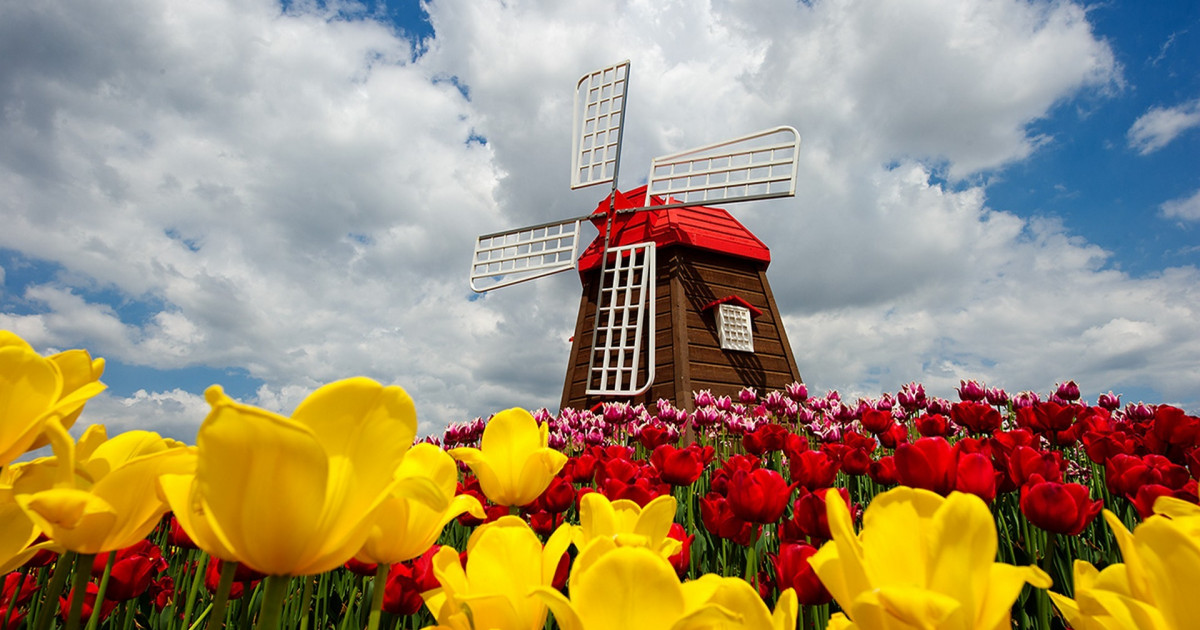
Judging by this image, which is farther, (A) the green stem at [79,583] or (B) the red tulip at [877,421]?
(B) the red tulip at [877,421]

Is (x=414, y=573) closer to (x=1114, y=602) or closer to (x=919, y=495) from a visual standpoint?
(x=919, y=495)

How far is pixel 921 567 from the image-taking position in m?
0.73

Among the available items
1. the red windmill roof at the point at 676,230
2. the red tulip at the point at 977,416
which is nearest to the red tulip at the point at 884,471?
the red tulip at the point at 977,416

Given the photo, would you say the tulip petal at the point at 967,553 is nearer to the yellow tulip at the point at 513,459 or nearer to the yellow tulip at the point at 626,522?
the yellow tulip at the point at 626,522

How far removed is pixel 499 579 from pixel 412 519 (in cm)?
16

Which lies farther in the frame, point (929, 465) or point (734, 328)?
point (734, 328)

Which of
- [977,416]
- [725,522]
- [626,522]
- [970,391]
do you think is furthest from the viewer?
[970,391]

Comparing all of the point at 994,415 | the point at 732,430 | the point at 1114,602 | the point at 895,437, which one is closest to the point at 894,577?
the point at 1114,602

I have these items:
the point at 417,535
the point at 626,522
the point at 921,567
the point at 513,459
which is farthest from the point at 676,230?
the point at 921,567

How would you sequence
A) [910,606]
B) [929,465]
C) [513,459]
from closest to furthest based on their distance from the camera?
1. [910,606]
2. [513,459]
3. [929,465]

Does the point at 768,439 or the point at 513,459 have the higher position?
the point at 768,439

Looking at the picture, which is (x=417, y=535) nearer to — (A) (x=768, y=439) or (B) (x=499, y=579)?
(B) (x=499, y=579)

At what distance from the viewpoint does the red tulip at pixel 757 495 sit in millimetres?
1667

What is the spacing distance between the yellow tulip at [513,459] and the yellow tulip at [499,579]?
1.85 ft
